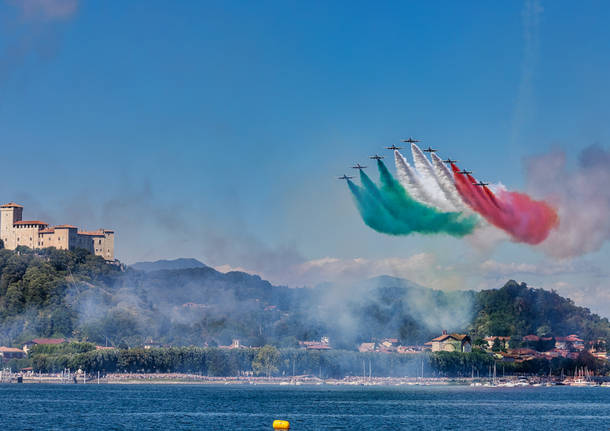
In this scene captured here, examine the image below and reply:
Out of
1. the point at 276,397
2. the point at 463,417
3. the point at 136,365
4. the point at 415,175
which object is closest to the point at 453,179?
the point at 415,175

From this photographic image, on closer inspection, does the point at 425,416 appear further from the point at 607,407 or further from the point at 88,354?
the point at 88,354

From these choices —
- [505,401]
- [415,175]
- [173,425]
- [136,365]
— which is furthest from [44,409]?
[136,365]

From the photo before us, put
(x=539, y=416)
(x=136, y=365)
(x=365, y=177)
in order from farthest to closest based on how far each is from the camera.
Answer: (x=136, y=365), (x=539, y=416), (x=365, y=177)

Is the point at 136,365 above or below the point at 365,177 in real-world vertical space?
below

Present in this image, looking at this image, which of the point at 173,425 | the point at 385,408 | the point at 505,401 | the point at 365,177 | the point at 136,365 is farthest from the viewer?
the point at 136,365

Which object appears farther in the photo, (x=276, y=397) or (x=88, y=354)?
(x=88, y=354)

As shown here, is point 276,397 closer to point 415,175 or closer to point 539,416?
point 539,416
